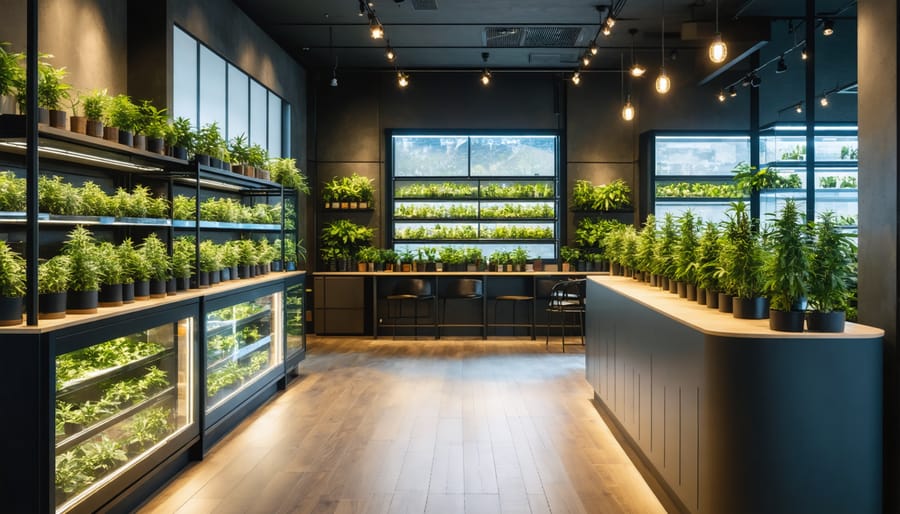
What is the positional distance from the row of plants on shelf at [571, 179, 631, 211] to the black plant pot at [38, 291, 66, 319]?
7751 mm

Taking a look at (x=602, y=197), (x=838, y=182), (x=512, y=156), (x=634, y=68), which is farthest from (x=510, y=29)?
(x=838, y=182)

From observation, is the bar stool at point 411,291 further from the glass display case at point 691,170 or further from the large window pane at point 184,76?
the large window pane at point 184,76

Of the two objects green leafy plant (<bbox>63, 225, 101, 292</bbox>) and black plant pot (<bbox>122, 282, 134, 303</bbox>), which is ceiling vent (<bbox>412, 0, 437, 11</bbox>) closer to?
black plant pot (<bbox>122, 282, 134, 303</bbox>)

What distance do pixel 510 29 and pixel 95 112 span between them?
215 inches

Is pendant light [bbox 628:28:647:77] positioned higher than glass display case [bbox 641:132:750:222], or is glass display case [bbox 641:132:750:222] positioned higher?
pendant light [bbox 628:28:647:77]

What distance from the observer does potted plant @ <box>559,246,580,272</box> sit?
973 centimetres

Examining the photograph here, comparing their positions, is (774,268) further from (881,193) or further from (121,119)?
(121,119)

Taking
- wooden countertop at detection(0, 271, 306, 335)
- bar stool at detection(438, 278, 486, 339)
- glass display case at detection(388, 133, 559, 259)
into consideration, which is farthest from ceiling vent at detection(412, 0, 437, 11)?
bar stool at detection(438, 278, 486, 339)

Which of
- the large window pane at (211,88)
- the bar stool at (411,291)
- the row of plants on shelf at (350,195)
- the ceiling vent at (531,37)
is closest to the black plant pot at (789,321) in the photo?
the large window pane at (211,88)

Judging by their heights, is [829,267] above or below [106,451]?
above

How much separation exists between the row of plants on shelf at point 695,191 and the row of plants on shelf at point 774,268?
5.52 metres

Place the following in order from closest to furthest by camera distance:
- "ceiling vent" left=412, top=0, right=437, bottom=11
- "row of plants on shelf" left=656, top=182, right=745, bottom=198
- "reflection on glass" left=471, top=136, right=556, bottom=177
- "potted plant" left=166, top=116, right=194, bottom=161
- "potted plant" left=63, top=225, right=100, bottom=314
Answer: "potted plant" left=63, top=225, right=100, bottom=314, "potted plant" left=166, top=116, right=194, bottom=161, "ceiling vent" left=412, top=0, right=437, bottom=11, "row of plants on shelf" left=656, top=182, right=745, bottom=198, "reflection on glass" left=471, top=136, right=556, bottom=177

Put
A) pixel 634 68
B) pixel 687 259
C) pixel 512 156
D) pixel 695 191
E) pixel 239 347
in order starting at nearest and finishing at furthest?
pixel 687 259
pixel 239 347
pixel 634 68
pixel 695 191
pixel 512 156

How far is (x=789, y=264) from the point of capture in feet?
9.56
